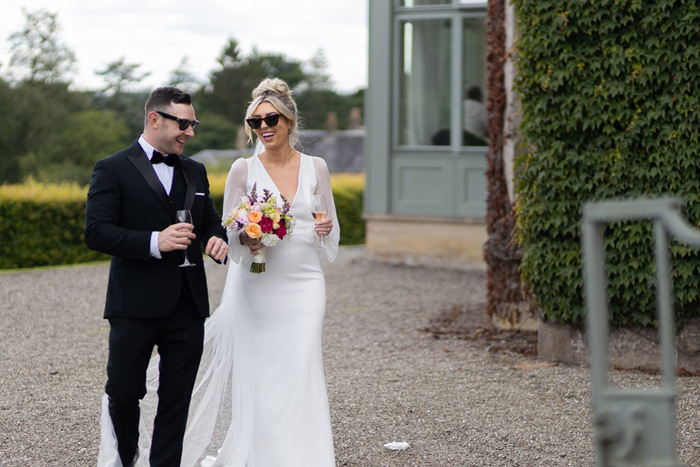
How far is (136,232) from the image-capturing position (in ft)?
11.9

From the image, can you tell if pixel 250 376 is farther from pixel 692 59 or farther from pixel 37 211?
pixel 37 211

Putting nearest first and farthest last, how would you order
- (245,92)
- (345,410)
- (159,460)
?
→ (159,460) < (345,410) < (245,92)

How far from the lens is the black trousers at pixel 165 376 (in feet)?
12.2

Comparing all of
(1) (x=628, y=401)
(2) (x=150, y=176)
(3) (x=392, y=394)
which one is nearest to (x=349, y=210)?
(3) (x=392, y=394)

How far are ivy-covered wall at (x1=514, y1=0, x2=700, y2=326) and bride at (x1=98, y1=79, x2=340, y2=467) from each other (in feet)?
8.84

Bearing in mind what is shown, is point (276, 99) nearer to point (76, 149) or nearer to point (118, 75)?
point (76, 149)

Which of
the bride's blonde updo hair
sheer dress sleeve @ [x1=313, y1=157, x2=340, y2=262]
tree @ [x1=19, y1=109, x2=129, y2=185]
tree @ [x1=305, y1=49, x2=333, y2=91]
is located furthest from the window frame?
tree @ [x1=305, y1=49, x2=333, y2=91]

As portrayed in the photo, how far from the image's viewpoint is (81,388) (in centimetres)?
614

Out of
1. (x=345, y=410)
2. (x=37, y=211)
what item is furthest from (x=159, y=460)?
(x=37, y=211)

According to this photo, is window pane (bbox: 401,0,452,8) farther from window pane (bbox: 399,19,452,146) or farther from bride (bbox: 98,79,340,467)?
bride (bbox: 98,79,340,467)

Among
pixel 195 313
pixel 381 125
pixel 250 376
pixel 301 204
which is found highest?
pixel 381 125

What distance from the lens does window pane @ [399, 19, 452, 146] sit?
13336 millimetres

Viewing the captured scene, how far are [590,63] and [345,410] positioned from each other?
11.2 ft

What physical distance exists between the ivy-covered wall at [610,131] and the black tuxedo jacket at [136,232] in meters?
3.59
